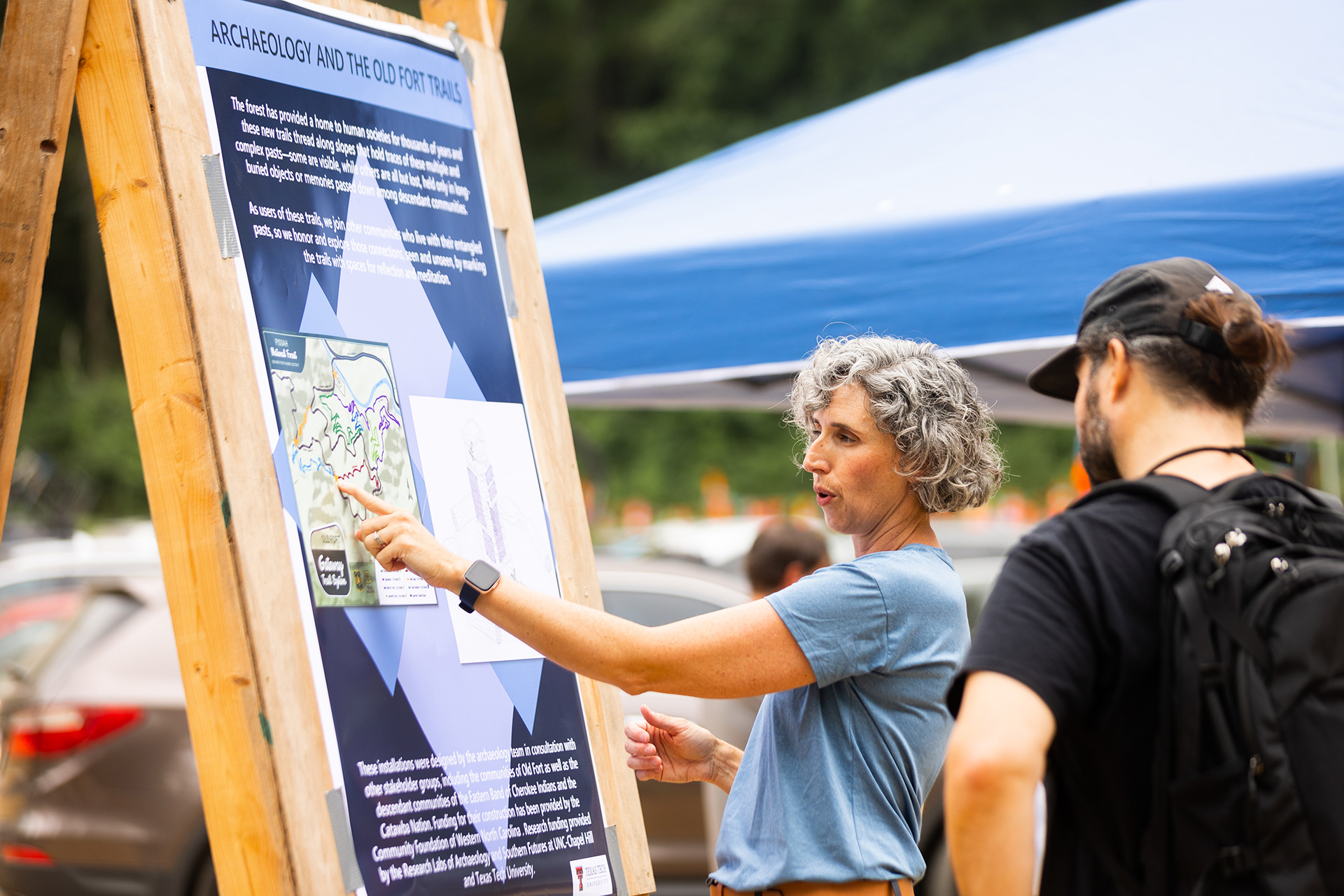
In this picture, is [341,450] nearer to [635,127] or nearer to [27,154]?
[27,154]

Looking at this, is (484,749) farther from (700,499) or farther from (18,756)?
(700,499)

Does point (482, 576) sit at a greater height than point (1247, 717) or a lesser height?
greater

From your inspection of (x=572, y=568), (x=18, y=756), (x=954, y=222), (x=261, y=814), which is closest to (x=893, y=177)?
(x=954, y=222)

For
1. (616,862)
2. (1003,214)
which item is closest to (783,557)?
(1003,214)

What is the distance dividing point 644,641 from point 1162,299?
2.66 ft

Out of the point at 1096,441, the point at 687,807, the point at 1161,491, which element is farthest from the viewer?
the point at 687,807

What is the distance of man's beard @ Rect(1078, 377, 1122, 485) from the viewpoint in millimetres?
Answer: 1525

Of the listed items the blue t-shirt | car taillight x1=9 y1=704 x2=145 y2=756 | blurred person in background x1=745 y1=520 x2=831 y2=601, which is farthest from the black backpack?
car taillight x1=9 y1=704 x2=145 y2=756

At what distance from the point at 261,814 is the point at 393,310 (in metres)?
0.80

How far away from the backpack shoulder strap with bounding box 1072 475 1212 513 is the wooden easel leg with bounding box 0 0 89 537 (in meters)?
1.47

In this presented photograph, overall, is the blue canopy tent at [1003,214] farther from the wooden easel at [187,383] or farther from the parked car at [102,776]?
the parked car at [102,776]

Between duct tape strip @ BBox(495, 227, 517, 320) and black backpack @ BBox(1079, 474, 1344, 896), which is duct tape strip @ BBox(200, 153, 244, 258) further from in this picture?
black backpack @ BBox(1079, 474, 1344, 896)

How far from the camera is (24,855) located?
466 cm

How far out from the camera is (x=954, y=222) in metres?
2.99
